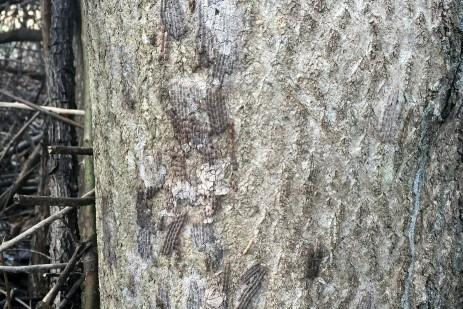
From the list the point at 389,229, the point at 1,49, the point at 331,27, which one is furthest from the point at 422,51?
the point at 1,49

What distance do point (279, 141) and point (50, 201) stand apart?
64 centimetres

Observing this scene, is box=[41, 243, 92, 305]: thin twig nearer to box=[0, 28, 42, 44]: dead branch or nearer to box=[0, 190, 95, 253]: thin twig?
box=[0, 190, 95, 253]: thin twig

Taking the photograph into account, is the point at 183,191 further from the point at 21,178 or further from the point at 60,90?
the point at 21,178

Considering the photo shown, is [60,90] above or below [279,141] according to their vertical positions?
below

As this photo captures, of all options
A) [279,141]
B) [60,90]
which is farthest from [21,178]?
[279,141]

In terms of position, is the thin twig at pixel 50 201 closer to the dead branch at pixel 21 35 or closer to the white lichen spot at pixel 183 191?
the white lichen spot at pixel 183 191

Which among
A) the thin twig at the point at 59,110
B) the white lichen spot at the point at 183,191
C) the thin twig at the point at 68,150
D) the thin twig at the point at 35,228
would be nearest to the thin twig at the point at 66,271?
the thin twig at the point at 35,228

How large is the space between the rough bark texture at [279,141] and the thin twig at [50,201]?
14.2 inches

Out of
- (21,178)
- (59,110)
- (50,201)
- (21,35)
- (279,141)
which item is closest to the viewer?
(279,141)

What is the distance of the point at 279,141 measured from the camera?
0.90 metres

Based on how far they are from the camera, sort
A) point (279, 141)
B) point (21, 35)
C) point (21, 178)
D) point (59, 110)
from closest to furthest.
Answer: point (279, 141) → point (59, 110) → point (21, 178) → point (21, 35)

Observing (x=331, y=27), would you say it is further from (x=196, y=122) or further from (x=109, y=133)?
(x=109, y=133)

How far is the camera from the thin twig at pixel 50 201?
1.26 meters

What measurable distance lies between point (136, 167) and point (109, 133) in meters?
0.09
